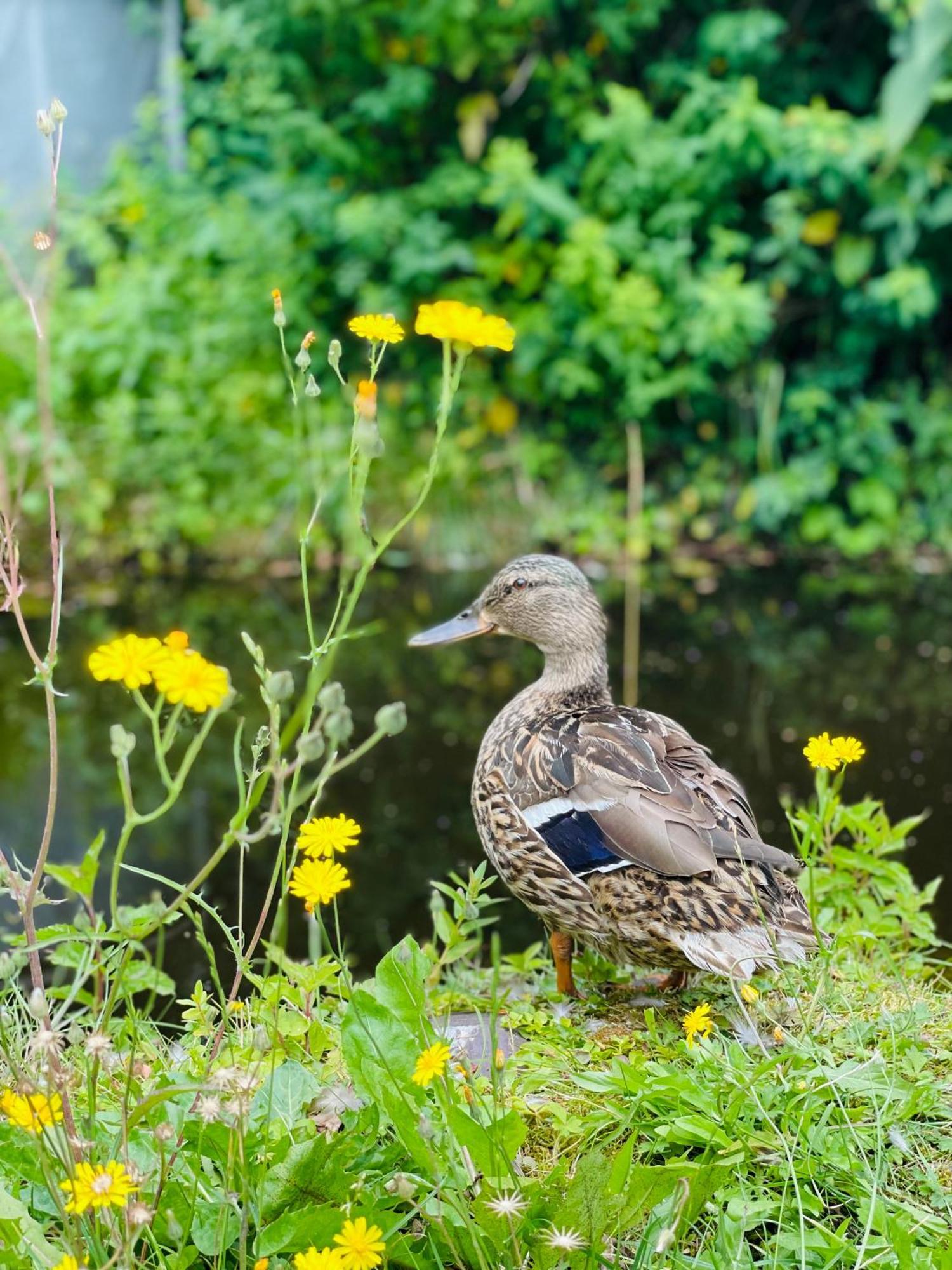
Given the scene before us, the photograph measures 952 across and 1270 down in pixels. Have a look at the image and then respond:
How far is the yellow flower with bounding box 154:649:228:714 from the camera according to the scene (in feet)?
4.16

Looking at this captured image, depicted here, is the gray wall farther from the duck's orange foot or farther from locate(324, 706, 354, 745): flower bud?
locate(324, 706, 354, 745): flower bud

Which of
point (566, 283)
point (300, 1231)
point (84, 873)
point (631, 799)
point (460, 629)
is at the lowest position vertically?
point (300, 1231)

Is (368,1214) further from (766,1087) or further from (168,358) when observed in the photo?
(168,358)

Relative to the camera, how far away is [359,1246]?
1.40 metres

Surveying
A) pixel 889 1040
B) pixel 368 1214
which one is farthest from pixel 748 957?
pixel 368 1214

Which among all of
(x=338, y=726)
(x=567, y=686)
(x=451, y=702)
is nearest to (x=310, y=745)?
(x=338, y=726)

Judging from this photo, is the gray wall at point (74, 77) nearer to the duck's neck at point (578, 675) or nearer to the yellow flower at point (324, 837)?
the duck's neck at point (578, 675)

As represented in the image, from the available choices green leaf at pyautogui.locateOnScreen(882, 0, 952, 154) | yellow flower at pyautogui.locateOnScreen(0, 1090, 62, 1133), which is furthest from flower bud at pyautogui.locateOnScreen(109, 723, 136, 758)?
green leaf at pyautogui.locateOnScreen(882, 0, 952, 154)

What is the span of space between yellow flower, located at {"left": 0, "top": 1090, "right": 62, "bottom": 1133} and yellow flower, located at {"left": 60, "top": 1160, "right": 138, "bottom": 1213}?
2.3 inches

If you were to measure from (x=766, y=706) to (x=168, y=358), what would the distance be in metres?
3.83

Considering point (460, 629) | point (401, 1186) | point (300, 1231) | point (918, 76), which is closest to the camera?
point (401, 1186)

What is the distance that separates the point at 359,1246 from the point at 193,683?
0.61 meters

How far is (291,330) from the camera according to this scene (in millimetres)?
7340

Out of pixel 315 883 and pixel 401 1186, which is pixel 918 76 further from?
pixel 401 1186
